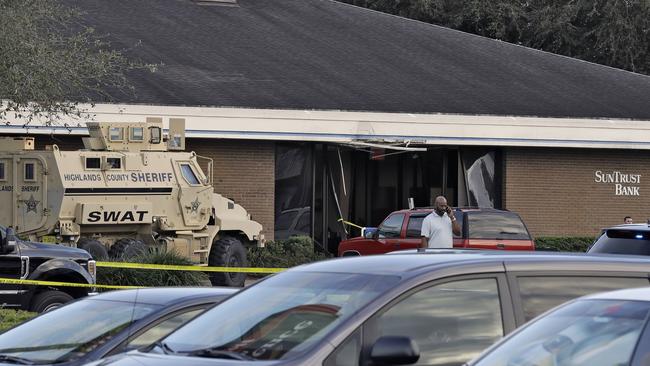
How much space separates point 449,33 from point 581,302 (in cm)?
3699

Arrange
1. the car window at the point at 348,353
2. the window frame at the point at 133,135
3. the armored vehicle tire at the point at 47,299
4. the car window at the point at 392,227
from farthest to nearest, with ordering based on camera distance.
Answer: the window frame at the point at 133,135 < the car window at the point at 392,227 < the armored vehicle tire at the point at 47,299 < the car window at the point at 348,353

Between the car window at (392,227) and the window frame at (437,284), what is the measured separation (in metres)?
17.9

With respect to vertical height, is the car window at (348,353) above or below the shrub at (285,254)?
above

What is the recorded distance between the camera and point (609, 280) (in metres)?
7.78

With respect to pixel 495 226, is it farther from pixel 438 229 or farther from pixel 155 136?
pixel 155 136

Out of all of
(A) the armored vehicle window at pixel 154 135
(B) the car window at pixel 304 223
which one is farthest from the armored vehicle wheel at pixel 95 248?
(B) the car window at pixel 304 223

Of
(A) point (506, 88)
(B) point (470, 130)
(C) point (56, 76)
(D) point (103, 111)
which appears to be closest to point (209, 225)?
(D) point (103, 111)

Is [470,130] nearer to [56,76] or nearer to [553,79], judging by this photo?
[553,79]

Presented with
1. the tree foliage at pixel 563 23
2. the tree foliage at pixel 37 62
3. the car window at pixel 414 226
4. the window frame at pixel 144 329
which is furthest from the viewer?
the tree foliage at pixel 563 23

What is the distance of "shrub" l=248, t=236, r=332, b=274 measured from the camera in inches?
1174

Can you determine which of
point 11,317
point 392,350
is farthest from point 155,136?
point 392,350

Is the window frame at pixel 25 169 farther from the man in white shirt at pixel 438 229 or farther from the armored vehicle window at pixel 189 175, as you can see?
the man in white shirt at pixel 438 229

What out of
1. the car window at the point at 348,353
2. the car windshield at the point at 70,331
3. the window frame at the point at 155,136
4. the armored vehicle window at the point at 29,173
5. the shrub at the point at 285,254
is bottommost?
the shrub at the point at 285,254

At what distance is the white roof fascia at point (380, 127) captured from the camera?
29.7 meters
